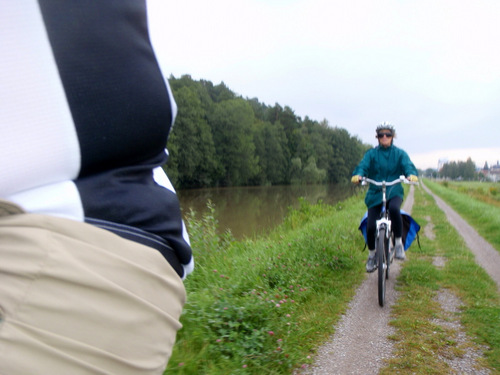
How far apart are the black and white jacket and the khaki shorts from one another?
0.05 meters

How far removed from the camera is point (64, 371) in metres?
0.64

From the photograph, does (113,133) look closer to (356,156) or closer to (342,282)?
(342,282)

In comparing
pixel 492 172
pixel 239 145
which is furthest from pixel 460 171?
pixel 239 145

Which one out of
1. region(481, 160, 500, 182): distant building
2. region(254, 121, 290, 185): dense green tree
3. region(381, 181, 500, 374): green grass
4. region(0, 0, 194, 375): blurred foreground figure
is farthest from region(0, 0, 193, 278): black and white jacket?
region(481, 160, 500, 182): distant building

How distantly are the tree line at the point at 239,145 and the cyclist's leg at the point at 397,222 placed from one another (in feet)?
95.0

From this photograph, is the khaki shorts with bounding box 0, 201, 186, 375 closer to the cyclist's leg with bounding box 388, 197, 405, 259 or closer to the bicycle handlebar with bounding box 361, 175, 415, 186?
the bicycle handlebar with bounding box 361, 175, 415, 186

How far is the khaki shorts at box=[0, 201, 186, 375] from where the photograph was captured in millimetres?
618

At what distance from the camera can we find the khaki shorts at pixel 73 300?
0.62 m

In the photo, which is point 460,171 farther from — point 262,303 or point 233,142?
point 262,303

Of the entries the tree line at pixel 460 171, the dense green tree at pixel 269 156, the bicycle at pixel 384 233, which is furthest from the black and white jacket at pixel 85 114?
the tree line at pixel 460 171

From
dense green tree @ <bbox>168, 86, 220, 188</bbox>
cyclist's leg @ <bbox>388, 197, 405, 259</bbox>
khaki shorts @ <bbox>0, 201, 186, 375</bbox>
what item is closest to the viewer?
khaki shorts @ <bbox>0, 201, 186, 375</bbox>

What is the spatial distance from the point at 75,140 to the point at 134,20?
291 millimetres

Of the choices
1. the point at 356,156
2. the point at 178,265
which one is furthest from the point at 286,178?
the point at 178,265

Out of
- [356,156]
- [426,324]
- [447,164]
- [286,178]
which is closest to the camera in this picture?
[426,324]
